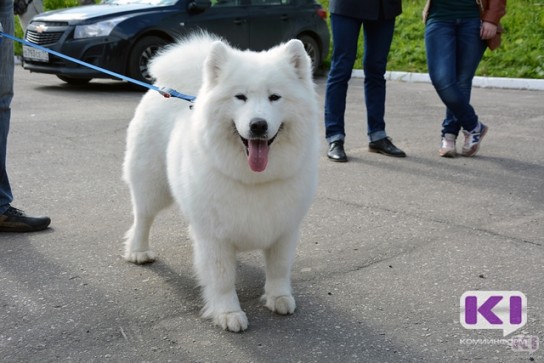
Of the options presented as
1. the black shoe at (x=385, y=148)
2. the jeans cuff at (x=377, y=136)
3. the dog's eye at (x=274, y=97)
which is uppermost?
the dog's eye at (x=274, y=97)

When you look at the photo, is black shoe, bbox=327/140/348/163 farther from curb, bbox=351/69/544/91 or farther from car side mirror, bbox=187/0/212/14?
curb, bbox=351/69/544/91

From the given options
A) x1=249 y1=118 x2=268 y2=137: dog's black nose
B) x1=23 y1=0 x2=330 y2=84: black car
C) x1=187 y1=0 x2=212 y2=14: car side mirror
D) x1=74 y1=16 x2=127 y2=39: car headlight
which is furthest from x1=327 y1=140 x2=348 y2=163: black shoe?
x1=187 y1=0 x2=212 y2=14: car side mirror

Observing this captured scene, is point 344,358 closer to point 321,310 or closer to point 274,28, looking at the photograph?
point 321,310

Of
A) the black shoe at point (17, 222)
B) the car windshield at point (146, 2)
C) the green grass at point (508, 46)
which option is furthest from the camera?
the green grass at point (508, 46)

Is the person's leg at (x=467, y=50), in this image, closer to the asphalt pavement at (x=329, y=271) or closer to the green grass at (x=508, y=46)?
the asphalt pavement at (x=329, y=271)

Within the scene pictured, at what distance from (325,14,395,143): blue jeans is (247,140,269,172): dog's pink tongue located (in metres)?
3.50

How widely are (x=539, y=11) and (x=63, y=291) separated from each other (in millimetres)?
12191

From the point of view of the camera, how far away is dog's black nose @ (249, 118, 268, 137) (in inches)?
118

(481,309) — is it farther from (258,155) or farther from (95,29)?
(95,29)

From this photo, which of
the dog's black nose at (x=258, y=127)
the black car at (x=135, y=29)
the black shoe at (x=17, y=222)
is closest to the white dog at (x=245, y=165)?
the dog's black nose at (x=258, y=127)

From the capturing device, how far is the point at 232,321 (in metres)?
3.22

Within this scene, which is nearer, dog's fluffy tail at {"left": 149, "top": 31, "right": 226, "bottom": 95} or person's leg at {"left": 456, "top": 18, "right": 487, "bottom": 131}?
dog's fluffy tail at {"left": 149, "top": 31, "right": 226, "bottom": 95}

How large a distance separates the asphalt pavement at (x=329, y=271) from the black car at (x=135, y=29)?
12.9ft

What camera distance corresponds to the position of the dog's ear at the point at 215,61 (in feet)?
10.6
